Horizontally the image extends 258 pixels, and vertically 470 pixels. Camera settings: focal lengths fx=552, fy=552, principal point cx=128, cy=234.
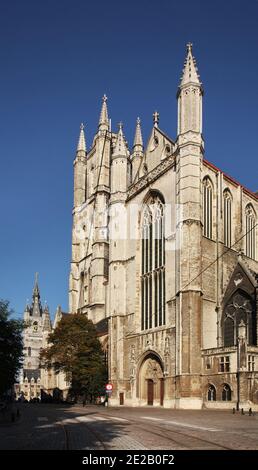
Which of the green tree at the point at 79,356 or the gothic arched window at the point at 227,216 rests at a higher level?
the gothic arched window at the point at 227,216

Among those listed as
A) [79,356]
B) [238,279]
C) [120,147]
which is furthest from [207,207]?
[79,356]

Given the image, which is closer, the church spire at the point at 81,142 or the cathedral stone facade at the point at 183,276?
the cathedral stone facade at the point at 183,276

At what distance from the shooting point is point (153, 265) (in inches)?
1982

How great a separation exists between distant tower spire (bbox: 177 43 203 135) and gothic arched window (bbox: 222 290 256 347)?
14331 millimetres

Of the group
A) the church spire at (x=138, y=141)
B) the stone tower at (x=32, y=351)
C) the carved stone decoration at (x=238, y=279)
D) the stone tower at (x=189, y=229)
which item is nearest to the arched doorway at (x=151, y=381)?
the stone tower at (x=189, y=229)

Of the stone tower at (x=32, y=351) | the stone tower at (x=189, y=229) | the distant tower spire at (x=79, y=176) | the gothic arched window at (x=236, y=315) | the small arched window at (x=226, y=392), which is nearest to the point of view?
the small arched window at (x=226, y=392)

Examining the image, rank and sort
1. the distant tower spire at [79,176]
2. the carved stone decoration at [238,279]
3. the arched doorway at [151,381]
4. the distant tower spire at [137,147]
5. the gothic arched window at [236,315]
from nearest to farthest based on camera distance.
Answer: the gothic arched window at [236,315] → the carved stone decoration at [238,279] → the arched doorway at [151,381] → the distant tower spire at [137,147] → the distant tower spire at [79,176]

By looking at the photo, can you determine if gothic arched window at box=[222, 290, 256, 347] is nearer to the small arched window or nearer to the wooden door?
the small arched window

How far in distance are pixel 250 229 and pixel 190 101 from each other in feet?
52.2

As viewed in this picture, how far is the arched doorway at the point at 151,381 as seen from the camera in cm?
4728

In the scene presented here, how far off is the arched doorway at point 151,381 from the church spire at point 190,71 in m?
23.5

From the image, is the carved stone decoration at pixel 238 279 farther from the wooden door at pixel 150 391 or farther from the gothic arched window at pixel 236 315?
the wooden door at pixel 150 391

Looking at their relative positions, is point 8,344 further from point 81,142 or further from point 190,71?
point 81,142

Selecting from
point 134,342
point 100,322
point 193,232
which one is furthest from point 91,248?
point 193,232
